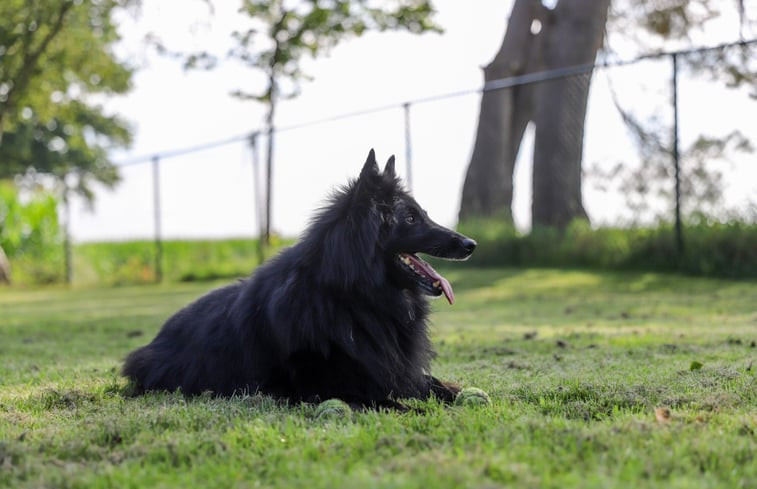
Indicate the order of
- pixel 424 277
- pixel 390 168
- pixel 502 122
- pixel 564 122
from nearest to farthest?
pixel 424 277
pixel 390 168
pixel 564 122
pixel 502 122

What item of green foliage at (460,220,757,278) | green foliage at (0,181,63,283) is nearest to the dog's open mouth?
green foliage at (460,220,757,278)

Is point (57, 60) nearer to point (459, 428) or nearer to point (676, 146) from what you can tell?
point (676, 146)

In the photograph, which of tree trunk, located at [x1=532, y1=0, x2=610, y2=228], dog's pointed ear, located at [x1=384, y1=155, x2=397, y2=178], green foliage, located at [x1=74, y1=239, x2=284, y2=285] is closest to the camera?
dog's pointed ear, located at [x1=384, y1=155, x2=397, y2=178]

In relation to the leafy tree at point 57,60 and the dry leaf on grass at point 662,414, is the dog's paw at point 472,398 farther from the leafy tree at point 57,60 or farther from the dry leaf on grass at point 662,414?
the leafy tree at point 57,60

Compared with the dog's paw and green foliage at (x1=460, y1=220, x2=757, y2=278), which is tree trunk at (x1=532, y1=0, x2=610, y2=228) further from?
the dog's paw

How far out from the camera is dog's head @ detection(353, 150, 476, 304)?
12.3ft

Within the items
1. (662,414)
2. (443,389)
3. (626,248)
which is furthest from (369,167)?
(626,248)

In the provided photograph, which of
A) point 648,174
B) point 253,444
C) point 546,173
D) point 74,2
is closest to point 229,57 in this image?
point 74,2

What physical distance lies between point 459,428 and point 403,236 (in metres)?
1.14

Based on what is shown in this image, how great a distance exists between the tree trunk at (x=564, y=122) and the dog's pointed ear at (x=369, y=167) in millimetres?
10213

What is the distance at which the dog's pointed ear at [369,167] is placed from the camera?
3.73m

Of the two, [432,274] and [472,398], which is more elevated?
[432,274]

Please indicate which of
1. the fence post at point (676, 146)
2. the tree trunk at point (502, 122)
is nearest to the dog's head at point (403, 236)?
the fence post at point (676, 146)

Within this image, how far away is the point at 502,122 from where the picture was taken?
1567cm
